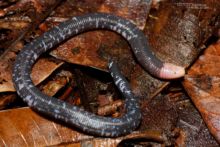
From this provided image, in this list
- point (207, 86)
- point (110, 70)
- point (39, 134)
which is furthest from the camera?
point (110, 70)

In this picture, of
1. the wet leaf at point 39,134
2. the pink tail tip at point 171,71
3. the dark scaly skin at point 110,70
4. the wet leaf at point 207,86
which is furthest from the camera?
the pink tail tip at point 171,71

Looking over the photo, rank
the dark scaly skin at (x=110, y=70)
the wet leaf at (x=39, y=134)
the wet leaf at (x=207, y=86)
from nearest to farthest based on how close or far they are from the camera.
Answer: the wet leaf at (x=39, y=134) < the dark scaly skin at (x=110, y=70) < the wet leaf at (x=207, y=86)

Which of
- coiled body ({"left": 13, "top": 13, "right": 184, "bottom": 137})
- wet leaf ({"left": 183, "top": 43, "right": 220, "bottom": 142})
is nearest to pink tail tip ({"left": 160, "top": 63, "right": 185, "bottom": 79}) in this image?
coiled body ({"left": 13, "top": 13, "right": 184, "bottom": 137})

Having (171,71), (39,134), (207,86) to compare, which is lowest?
(39,134)

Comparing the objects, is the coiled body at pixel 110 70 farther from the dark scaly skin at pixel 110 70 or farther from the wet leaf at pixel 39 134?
the wet leaf at pixel 39 134

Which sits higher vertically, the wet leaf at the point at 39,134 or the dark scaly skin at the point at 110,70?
the dark scaly skin at the point at 110,70

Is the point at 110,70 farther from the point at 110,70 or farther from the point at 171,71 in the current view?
the point at 171,71

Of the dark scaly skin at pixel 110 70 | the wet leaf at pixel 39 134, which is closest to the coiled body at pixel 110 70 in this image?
the dark scaly skin at pixel 110 70


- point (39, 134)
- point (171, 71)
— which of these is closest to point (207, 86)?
point (171, 71)
